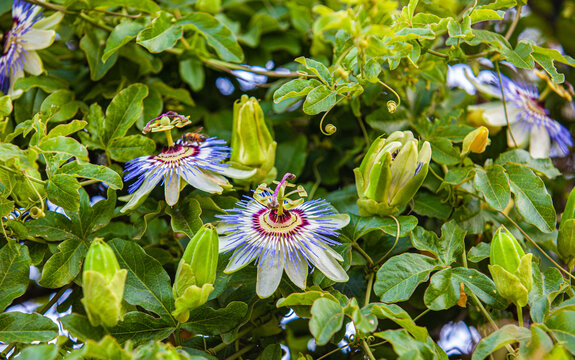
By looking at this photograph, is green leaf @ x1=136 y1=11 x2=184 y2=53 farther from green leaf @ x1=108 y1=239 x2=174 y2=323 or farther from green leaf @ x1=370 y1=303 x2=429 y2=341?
green leaf @ x1=370 y1=303 x2=429 y2=341

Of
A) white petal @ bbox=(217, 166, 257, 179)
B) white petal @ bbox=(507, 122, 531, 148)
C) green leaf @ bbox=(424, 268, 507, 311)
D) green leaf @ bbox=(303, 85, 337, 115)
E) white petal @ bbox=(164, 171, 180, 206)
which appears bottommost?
white petal @ bbox=(507, 122, 531, 148)

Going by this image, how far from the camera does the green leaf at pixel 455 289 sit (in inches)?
32.1

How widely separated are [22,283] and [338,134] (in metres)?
0.78

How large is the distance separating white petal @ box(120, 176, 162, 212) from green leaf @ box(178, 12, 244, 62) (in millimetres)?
324

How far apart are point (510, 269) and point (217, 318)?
469 millimetres

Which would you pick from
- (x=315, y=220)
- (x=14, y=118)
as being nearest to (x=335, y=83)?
(x=315, y=220)

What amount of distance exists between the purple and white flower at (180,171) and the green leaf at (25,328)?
0.70 ft

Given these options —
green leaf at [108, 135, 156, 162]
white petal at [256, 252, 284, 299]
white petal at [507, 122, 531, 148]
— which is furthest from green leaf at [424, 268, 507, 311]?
green leaf at [108, 135, 156, 162]

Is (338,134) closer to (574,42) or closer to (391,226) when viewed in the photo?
(391,226)

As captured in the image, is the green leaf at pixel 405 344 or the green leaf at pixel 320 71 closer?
the green leaf at pixel 405 344

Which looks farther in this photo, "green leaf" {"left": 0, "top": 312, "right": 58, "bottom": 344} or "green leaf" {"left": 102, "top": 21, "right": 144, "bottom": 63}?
"green leaf" {"left": 102, "top": 21, "right": 144, "bottom": 63}

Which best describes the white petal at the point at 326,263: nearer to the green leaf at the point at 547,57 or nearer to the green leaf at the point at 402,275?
the green leaf at the point at 402,275

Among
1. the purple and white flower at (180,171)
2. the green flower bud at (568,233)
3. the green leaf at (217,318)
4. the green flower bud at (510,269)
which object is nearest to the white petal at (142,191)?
the purple and white flower at (180,171)

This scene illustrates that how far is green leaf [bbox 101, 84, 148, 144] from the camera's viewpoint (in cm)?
100
